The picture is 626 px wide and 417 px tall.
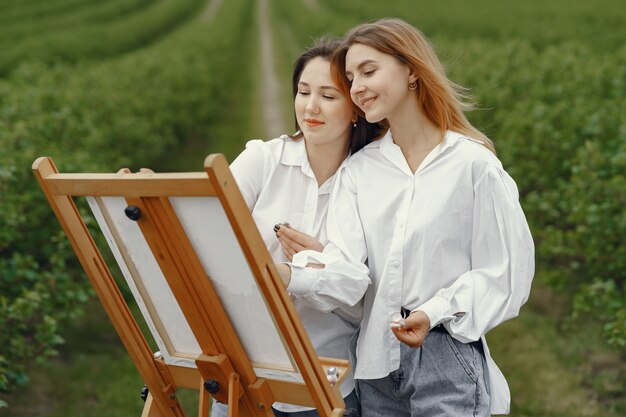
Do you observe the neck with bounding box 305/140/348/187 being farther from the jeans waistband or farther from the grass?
the grass

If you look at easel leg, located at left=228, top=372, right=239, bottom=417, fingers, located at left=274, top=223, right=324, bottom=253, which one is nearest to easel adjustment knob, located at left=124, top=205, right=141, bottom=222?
easel leg, located at left=228, top=372, right=239, bottom=417

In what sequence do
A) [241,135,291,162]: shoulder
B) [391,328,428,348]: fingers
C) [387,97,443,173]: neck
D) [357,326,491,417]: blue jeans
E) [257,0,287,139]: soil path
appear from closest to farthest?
1. [391,328,428,348]: fingers
2. [357,326,491,417]: blue jeans
3. [387,97,443,173]: neck
4. [241,135,291,162]: shoulder
5. [257,0,287,139]: soil path

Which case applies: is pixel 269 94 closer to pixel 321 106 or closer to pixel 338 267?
pixel 321 106

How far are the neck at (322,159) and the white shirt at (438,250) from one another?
0.19 metres

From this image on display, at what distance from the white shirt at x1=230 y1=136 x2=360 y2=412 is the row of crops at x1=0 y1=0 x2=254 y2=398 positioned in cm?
167

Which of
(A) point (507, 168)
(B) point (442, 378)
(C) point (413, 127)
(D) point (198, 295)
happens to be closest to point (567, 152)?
(A) point (507, 168)

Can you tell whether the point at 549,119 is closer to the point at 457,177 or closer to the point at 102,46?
the point at 457,177

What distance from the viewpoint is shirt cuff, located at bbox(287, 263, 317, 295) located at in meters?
2.47

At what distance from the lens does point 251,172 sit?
2844 mm

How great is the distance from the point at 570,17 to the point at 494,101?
716 inches

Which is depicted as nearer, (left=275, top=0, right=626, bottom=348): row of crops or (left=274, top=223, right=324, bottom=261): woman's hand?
(left=274, top=223, right=324, bottom=261): woman's hand

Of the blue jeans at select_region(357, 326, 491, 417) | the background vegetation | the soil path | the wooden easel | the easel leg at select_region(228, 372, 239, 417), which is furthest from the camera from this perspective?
the soil path

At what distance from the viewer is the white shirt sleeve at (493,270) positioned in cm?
255

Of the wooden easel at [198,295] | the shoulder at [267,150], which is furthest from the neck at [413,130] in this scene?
the wooden easel at [198,295]
